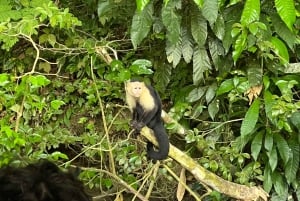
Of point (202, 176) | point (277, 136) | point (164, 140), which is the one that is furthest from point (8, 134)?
point (277, 136)

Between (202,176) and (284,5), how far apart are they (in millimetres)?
887

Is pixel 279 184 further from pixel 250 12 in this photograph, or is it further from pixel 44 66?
pixel 44 66

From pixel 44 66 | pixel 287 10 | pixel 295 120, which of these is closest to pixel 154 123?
pixel 287 10

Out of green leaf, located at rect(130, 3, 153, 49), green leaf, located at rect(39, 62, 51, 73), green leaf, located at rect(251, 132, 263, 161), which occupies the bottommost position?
green leaf, located at rect(251, 132, 263, 161)

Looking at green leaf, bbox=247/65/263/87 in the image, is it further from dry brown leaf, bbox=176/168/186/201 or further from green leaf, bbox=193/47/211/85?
dry brown leaf, bbox=176/168/186/201

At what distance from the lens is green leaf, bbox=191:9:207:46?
3072mm

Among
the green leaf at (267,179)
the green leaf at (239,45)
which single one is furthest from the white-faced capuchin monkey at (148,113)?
the green leaf at (267,179)

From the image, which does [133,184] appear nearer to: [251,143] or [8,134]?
[251,143]

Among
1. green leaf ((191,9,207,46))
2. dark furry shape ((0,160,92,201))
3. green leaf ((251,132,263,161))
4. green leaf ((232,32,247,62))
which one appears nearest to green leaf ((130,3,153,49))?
green leaf ((191,9,207,46))

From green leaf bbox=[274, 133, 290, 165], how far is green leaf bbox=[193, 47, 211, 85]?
20.4 inches

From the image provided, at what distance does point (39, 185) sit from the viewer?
3.91 ft

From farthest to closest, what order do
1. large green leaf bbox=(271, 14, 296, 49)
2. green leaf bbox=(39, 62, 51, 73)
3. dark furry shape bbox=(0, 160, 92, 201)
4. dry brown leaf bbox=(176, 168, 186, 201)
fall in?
green leaf bbox=(39, 62, 51, 73)
large green leaf bbox=(271, 14, 296, 49)
dry brown leaf bbox=(176, 168, 186, 201)
dark furry shape bbox=(0, 160, 92, 201)

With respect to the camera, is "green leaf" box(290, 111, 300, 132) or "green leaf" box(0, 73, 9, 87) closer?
"green leaf" box(0, 73, 9, 87)

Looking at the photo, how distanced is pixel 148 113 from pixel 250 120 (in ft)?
2.65
